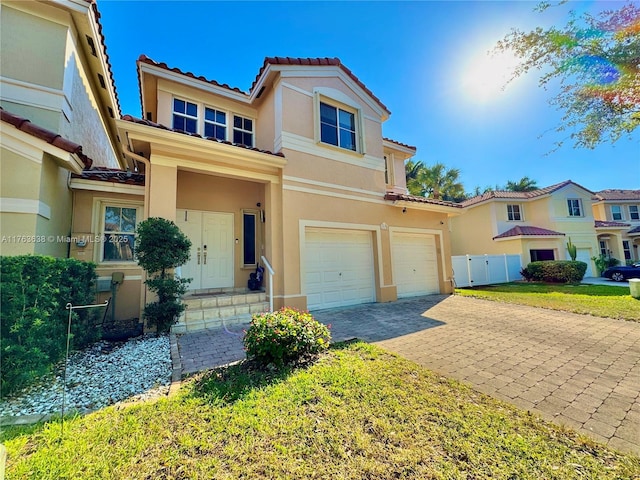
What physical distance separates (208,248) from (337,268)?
4332 mm

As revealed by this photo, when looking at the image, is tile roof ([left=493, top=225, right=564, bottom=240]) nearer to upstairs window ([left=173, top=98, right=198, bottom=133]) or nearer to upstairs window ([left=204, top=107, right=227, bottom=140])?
upstairs window ([left=204, top=107, right=227, bottom=140])

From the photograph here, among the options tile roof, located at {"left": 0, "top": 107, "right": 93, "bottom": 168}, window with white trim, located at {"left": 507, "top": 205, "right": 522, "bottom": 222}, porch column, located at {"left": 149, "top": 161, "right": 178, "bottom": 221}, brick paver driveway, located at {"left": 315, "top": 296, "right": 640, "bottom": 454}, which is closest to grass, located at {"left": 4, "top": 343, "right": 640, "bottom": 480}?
brick paver driveway, located at {"left": 315, "top": 296, "right": 640, "bottom": 454}

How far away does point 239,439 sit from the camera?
2.59 meters

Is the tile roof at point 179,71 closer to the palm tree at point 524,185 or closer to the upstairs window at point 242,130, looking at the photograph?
the upstairs window at point 242,130

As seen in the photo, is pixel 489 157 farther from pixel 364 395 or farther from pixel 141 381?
pixel 141 381

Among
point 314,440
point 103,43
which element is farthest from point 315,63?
point 314,440

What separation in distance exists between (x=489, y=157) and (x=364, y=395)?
22.1 meters

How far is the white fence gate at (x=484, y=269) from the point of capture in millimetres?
15641

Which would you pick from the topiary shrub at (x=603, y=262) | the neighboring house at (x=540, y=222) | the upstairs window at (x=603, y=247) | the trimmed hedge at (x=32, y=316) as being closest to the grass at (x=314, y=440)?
the trimmed hedge at (x=32, y=316)

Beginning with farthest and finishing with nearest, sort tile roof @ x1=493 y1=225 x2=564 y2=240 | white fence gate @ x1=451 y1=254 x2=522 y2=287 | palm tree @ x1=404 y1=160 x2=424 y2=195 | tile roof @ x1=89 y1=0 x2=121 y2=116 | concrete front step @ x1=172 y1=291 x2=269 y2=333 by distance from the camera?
palm tree @ x1=404 y1=160 x2=424 y2=195
tile roof @ x1=493 y1=225 x2=564 y2=240
white fence gate @ x1=451 y1=254 x2=522 y2=287
tile roof @ x1=89 y1=0 x2=121 y2=116
concrete front step @ x1=172 y1=291 x2=269 y2=333

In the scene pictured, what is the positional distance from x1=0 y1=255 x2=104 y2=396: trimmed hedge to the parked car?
27149 millimetres

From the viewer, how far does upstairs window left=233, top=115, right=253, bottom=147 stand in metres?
9.48

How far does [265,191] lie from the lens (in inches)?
329

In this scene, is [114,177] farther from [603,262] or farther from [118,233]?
[603,262]
